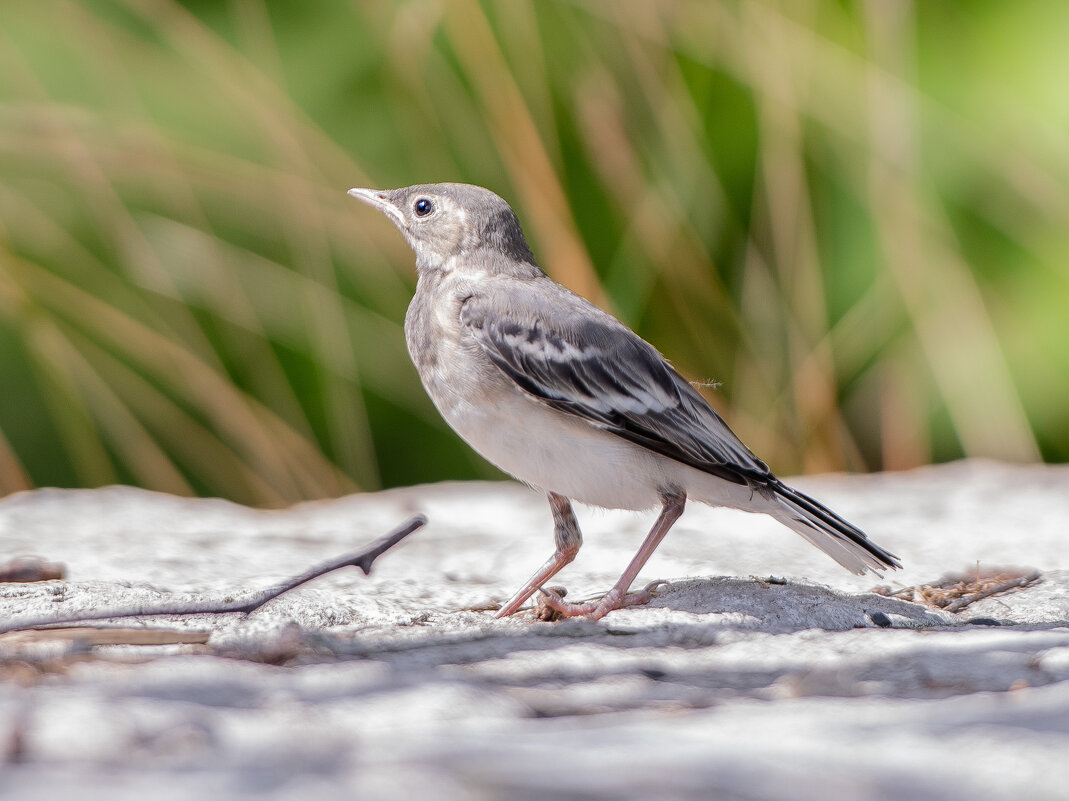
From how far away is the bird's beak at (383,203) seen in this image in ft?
13.9

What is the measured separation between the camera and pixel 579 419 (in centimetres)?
351

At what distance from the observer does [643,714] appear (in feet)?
6.74

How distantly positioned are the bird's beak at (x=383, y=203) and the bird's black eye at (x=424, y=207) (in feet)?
0.26

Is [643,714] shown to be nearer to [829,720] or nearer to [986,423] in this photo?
[829,720]

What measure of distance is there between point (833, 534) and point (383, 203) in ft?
6.12

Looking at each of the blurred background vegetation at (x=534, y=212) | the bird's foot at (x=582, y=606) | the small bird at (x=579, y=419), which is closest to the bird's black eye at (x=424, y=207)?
the small bird at (x=579, y=419)

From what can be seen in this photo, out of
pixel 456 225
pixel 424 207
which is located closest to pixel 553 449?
pixel 456 225

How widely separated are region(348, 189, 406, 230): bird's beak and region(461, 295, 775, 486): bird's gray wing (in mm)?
650

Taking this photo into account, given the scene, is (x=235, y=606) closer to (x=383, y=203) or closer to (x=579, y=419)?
(x=579, y=419)

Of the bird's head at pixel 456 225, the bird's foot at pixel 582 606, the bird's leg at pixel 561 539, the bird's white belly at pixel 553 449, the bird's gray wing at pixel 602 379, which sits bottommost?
the bird's foot at pixel 582 606

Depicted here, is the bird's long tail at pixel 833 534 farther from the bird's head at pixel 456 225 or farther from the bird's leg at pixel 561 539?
the bird's head at pixel 456 225

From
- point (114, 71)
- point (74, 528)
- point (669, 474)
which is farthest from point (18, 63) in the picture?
point (669, 474)

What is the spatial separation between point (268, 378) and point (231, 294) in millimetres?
470

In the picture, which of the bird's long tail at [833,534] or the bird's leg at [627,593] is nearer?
the bird's leg at [627,593]
